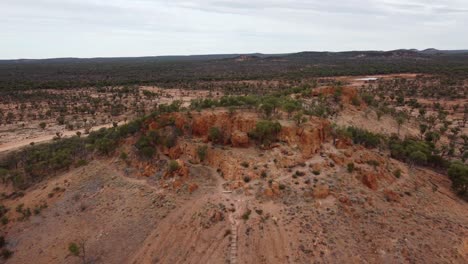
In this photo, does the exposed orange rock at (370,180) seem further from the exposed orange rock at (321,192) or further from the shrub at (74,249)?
Result: the shrub at (74,249)

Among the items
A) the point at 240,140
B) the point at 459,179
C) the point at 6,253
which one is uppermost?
the point at 240,140

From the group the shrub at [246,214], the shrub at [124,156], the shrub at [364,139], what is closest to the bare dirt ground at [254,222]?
the shrub at [246,214]

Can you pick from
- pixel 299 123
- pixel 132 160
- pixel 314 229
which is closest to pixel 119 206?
pixel 132 160

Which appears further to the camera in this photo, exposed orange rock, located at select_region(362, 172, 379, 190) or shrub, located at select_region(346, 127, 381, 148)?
shrub, located at select_region(346, 127, 381, 148)

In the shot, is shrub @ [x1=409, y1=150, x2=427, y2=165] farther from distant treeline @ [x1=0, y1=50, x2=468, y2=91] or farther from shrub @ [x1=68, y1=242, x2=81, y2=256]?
distant treeline @ [x1=0, y1=50, x2=468, y2=91]

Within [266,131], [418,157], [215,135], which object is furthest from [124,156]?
[418,157]

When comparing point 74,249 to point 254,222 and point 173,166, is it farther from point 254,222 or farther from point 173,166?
point 254,222

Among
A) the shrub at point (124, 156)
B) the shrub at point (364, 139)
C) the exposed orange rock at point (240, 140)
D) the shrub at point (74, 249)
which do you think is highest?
the exposed orange rock at point (240, 140)

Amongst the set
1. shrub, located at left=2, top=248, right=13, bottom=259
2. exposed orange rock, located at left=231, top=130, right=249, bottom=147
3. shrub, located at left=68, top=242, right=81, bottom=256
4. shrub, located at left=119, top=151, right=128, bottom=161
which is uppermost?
exposed orange rock, located at left=231, top=130, right=249, bottom=147

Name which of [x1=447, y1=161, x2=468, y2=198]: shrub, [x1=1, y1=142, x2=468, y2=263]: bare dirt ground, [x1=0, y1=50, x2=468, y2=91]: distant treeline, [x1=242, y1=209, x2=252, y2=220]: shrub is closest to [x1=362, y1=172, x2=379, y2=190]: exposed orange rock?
[x1=1, y1=142, x2=468, y2=263]: bare dirt ground

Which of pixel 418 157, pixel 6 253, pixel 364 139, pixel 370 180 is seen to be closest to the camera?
pixel 6 253

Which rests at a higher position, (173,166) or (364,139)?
(364,139)
